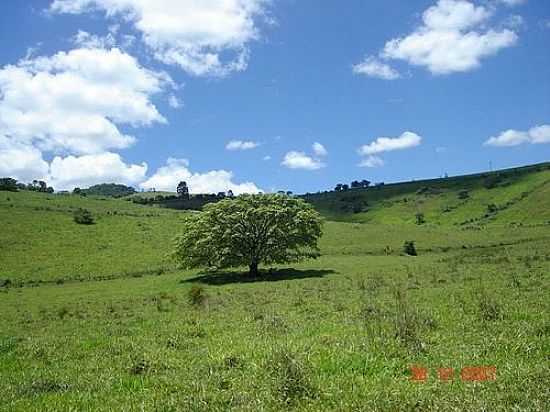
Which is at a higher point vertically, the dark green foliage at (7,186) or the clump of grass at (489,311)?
the dark green foliage at (7,186)

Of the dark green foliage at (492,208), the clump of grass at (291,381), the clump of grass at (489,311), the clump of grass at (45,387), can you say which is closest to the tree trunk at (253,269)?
the clump of grass at (489,311)

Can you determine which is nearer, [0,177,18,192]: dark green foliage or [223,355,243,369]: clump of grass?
[223,355,243,369]: clump of grass

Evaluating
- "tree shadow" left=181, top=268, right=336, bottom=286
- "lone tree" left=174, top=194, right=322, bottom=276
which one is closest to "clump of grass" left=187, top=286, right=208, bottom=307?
"tree shadow" left=181, top=268, right=336, bottom=286

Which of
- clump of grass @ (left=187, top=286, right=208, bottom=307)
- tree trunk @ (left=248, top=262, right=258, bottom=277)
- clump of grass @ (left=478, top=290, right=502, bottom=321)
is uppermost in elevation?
clump of grass @ (left=478, top=290, right=502, bottom=321)

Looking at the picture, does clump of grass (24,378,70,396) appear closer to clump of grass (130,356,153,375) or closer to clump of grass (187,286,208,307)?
clump of grass (130,356,153,375)

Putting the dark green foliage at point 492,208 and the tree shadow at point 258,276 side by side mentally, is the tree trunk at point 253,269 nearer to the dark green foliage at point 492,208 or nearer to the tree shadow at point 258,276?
the tree shadow at point 258,276

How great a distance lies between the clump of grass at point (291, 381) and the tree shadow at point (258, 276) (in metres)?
47.5

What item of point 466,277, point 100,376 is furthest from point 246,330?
point 466,277

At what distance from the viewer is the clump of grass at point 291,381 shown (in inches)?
446

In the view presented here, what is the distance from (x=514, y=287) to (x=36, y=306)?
41.0m

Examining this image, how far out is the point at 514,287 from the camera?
30.1 meters

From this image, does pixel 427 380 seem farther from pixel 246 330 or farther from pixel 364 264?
pixel 364 264

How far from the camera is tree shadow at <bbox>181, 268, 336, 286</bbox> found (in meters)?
63.0
